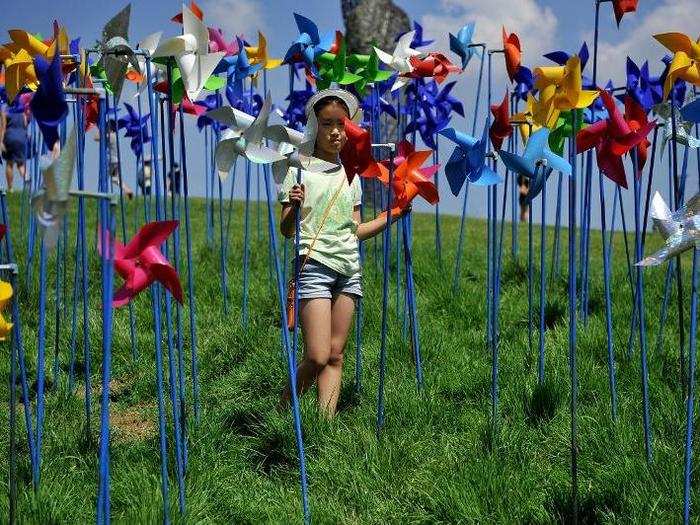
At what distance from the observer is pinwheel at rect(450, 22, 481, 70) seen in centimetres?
356

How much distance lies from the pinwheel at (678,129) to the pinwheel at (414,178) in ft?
2.19

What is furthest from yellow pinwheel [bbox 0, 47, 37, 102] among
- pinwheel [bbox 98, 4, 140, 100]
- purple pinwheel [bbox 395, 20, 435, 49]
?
purple pinwheel [bbox 395, 20, 435, 49]

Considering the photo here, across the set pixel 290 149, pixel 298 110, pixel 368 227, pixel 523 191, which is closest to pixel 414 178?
pixel 368 227

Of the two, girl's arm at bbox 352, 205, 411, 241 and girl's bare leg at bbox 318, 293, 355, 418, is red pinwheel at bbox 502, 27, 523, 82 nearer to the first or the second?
girl's arm at bbox 352, 205, 411, 241

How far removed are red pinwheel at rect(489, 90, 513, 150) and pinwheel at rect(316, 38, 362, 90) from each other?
966 millimetres

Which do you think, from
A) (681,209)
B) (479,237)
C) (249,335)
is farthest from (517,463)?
(479,237)

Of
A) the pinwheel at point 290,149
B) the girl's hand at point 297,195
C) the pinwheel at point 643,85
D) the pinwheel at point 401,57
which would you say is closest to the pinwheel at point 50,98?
the pinwheel at point 290,149

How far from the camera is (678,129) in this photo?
2.36m

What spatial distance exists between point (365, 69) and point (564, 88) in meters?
1.28

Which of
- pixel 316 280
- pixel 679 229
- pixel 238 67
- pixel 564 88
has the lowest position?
pixel 316 280

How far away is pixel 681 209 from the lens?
6.24 feet

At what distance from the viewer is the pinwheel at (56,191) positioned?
1.39 metres

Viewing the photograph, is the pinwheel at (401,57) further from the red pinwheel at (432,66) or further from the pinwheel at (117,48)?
the pinwheel at (117,48)

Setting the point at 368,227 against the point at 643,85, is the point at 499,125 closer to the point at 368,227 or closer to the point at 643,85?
the point at 368,227
